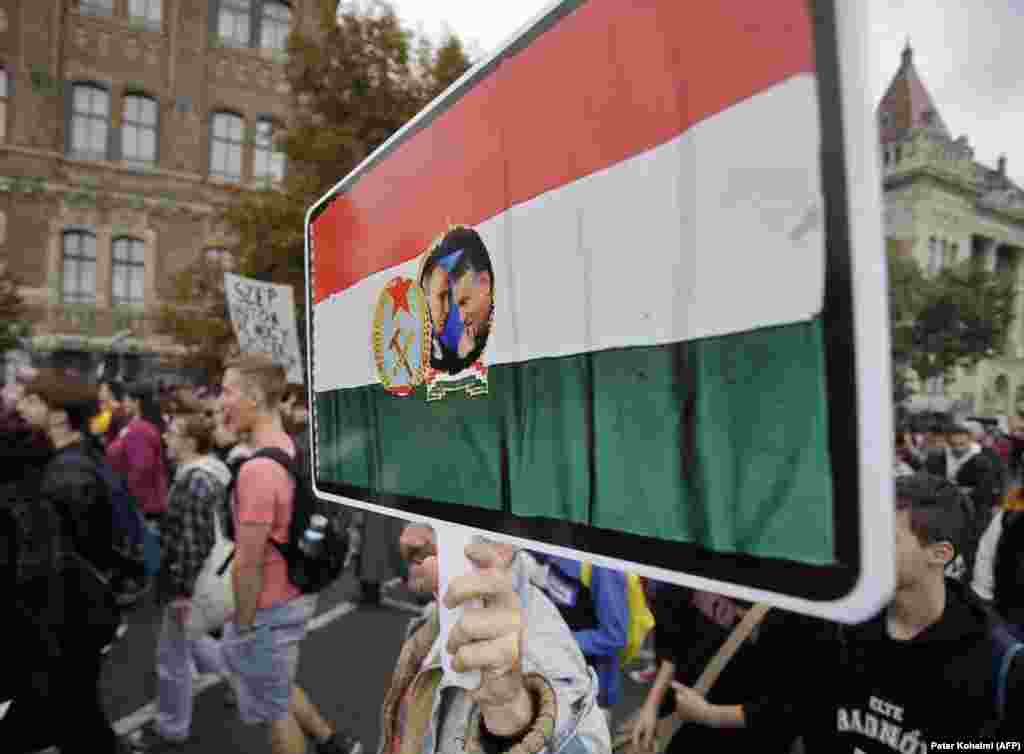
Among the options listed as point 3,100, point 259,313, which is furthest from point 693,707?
point 3,100

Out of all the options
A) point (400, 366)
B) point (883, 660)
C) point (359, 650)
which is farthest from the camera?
point (359, 650)

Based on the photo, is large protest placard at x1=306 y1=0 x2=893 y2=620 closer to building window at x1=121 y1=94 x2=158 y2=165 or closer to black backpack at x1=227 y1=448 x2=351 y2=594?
black backpack at x1=227 y1=448 x2=351 y2=594

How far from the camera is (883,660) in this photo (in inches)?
67.7

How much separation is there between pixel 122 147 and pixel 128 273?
3.38 meters

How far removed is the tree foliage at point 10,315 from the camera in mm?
15422

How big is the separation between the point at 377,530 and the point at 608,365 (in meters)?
5.30

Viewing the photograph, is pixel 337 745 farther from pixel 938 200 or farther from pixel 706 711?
pixel 938 200

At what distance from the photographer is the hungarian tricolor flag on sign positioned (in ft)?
2.10

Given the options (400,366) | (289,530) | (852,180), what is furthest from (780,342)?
(289,530)

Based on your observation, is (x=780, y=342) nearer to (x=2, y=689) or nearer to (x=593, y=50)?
(x=593, y=50)

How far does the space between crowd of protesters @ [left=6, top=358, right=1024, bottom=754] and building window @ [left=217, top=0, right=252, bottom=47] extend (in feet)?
65.5

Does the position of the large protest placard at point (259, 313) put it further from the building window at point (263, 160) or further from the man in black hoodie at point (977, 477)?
the building window at point (263, 160)

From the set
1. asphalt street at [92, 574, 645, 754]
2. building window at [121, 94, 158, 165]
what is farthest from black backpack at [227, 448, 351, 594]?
building window at [121, 94, 158, 165]

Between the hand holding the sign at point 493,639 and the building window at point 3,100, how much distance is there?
22.4 metres
